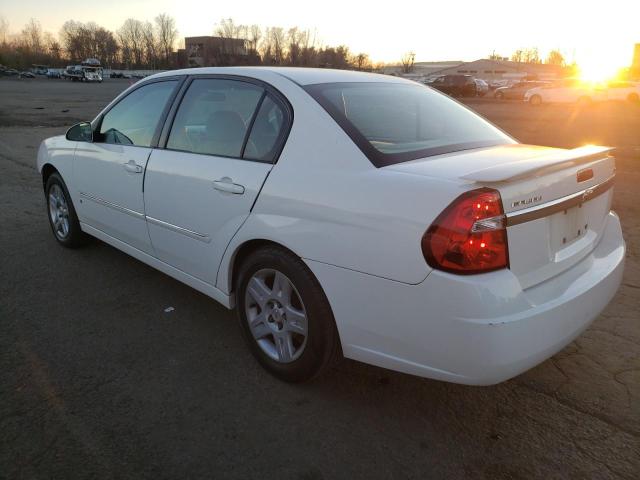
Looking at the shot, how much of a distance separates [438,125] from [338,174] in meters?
0.98

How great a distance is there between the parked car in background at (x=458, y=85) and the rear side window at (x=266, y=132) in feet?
122

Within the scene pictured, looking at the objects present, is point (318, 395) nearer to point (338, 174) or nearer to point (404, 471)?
point (404, 471)

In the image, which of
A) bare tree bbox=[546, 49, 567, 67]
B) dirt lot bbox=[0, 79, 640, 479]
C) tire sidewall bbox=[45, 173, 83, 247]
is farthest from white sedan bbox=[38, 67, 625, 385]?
bare tree bbox=[546, 49, 567, 67]

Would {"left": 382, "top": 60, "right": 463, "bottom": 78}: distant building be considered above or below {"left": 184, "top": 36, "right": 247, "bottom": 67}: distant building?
below

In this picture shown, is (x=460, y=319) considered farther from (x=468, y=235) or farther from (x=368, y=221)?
(x=368, y=221)

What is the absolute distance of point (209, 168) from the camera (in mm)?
3000

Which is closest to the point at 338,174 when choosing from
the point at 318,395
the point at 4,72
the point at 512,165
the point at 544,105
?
the point at 512,165

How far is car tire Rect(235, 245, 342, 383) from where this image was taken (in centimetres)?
249

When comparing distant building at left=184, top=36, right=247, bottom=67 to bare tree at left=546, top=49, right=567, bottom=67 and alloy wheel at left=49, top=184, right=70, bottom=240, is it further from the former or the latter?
alloy wheel at left=49, top=184, right=70, bottom=240

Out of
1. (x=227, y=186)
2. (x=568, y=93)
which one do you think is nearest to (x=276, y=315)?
(x=227, y=186)

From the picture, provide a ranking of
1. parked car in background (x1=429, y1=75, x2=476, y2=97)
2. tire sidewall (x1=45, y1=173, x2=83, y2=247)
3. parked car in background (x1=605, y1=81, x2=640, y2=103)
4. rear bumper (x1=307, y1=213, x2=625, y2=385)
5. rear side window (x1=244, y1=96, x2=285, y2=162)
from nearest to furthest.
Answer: rear bumper (x1=307, y1=213, x2=625, y2=385) → rear side window (x1=244, y1=96, x2=285, y2=162) → tire sidewall (x1=45, y1=173, x2=83, y2=247) → parked car in background (x1=605, y1=81, x2=640, y2=103) → parked car in background (x1=429, y1=75, x2=476, y2=97)

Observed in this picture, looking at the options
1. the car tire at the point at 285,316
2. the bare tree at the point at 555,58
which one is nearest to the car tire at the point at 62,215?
the car tire at the point at 285,316

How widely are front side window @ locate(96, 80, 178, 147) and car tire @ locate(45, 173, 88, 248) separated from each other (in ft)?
2.97

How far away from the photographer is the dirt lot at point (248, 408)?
2.21 meters
